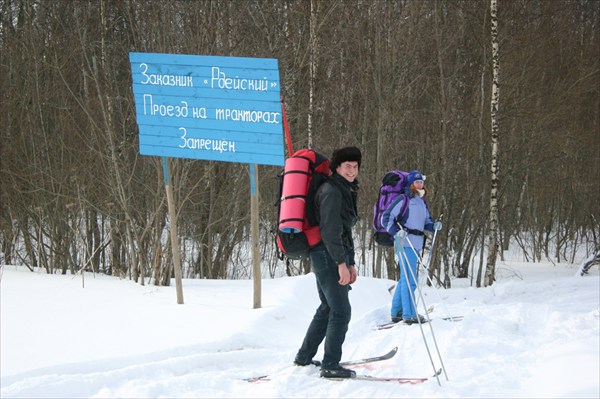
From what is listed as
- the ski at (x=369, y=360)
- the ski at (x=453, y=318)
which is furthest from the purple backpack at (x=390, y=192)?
the ski at (x=369, y=360)

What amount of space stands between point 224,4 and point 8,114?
4850 mm

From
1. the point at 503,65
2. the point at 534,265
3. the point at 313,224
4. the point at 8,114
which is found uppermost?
the point at 503,65

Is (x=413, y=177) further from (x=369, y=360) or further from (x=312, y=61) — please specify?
(x=312, y=61)

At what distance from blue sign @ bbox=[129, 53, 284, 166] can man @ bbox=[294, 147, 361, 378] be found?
2.29 meters

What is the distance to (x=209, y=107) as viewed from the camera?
7.55 meters

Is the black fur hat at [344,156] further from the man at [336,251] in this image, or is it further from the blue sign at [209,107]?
the blue sign at [209,107]

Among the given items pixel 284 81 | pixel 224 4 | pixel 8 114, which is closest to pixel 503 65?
pixel 284 81

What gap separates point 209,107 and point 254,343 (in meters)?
2.71

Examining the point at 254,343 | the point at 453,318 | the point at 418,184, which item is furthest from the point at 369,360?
the point at 418,184

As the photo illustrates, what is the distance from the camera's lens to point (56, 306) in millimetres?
7934

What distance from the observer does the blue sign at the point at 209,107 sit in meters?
7.33

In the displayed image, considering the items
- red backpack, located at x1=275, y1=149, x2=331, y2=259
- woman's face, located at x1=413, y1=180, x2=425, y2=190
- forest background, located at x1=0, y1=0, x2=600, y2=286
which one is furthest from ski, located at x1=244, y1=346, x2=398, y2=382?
forest background, located at x1=0, y1=0, x2=600, y2=286

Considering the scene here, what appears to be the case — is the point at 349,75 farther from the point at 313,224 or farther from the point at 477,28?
the point at 313,224

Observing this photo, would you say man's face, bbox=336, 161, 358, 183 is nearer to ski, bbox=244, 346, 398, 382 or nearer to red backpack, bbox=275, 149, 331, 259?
red backpack, bbox=275, 149, 331, 259
